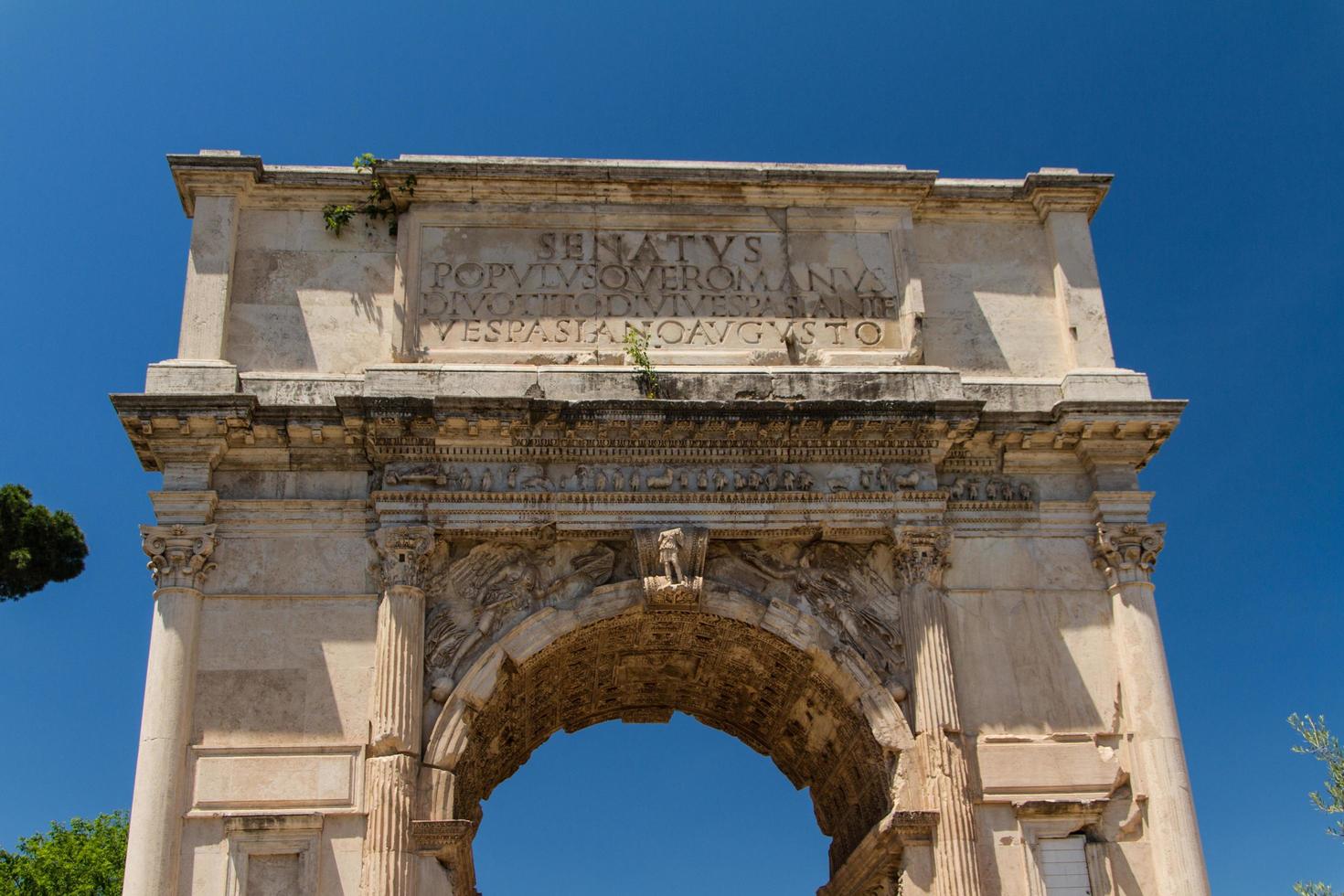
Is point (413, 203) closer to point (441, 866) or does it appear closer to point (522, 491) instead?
point (522, 491)

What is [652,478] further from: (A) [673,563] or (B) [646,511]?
(A) [673,563]

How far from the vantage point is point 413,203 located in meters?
15.5

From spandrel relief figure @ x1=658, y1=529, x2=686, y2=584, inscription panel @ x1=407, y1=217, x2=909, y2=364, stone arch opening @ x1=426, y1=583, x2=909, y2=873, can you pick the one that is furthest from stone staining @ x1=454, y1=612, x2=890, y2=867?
inscription panel @ x1=407, y1=217, x2=909, y2=364

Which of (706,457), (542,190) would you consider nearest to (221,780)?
(706,457)

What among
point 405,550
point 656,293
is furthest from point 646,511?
point 656,293

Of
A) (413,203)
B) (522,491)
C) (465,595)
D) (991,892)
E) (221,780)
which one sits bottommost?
(991,892)

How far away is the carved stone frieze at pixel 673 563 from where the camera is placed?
13.9 meters

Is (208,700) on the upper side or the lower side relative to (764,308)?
lower

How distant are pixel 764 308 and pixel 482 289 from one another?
292 centimetres

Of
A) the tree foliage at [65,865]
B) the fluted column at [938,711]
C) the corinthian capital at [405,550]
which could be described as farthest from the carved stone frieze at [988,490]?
the tree foliage at [65,865]

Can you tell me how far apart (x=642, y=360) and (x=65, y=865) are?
19181 mm

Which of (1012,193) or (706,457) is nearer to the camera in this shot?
(706,457)

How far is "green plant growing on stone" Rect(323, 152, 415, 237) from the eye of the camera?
1538 centimetres

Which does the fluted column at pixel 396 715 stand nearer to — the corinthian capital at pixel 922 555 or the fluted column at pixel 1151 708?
the corinthian capital at pixel 922 555
